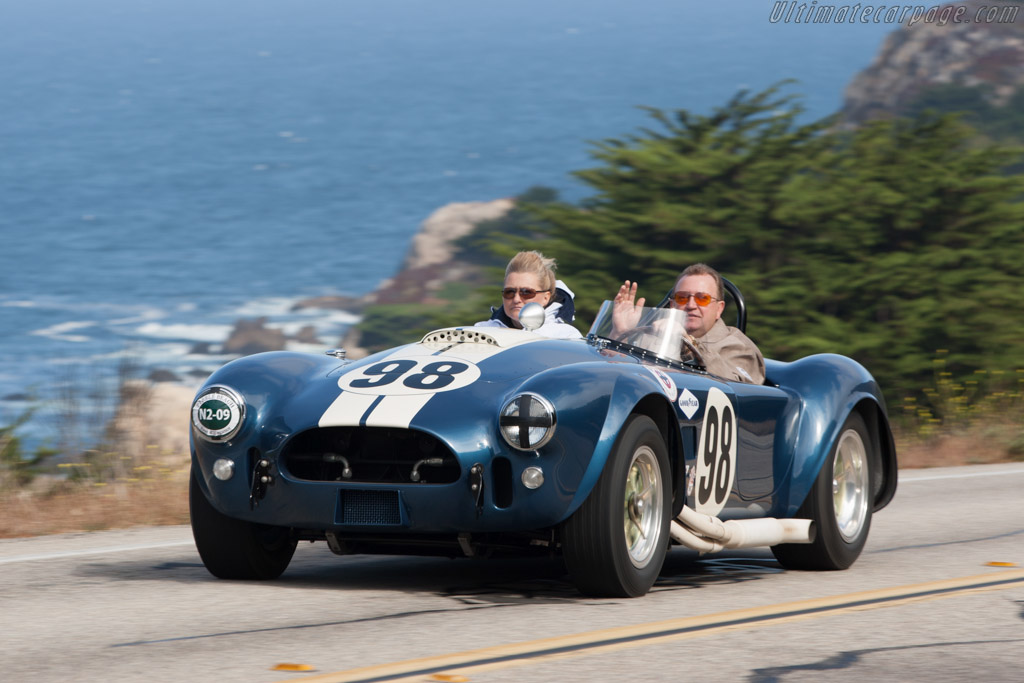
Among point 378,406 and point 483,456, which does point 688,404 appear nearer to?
point 483,456

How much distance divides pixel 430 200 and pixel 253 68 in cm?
4212

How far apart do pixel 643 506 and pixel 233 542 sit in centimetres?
169

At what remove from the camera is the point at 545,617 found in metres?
5.36

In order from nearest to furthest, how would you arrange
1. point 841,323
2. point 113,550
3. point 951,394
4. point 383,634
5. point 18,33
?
point 383,634 → point 113,550 → point 951,394 → point 841,323 → point 18,33

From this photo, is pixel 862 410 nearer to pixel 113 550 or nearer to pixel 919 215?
pixel 113 550

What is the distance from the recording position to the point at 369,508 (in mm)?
5582

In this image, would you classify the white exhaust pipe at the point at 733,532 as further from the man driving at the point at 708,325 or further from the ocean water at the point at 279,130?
the ocean water at the point at 279,130

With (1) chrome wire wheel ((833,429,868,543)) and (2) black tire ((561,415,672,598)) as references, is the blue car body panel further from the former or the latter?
(1) chrome wire wheel ((833,429,868,543))

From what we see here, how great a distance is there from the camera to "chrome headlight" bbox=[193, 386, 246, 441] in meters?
5.84

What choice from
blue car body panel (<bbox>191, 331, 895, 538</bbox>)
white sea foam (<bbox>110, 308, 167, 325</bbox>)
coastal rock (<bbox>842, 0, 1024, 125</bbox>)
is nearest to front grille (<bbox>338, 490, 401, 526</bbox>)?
blue car body panel (<bbox>191, 331, 895, 538</bbox>)

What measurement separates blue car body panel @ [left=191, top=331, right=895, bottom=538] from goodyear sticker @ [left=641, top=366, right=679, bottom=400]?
0.01 m

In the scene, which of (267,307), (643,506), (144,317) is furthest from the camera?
(267,307)

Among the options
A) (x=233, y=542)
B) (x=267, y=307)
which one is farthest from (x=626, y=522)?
(x=267, y=307)

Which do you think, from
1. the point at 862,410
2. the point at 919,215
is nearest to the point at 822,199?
the point at 919,215
